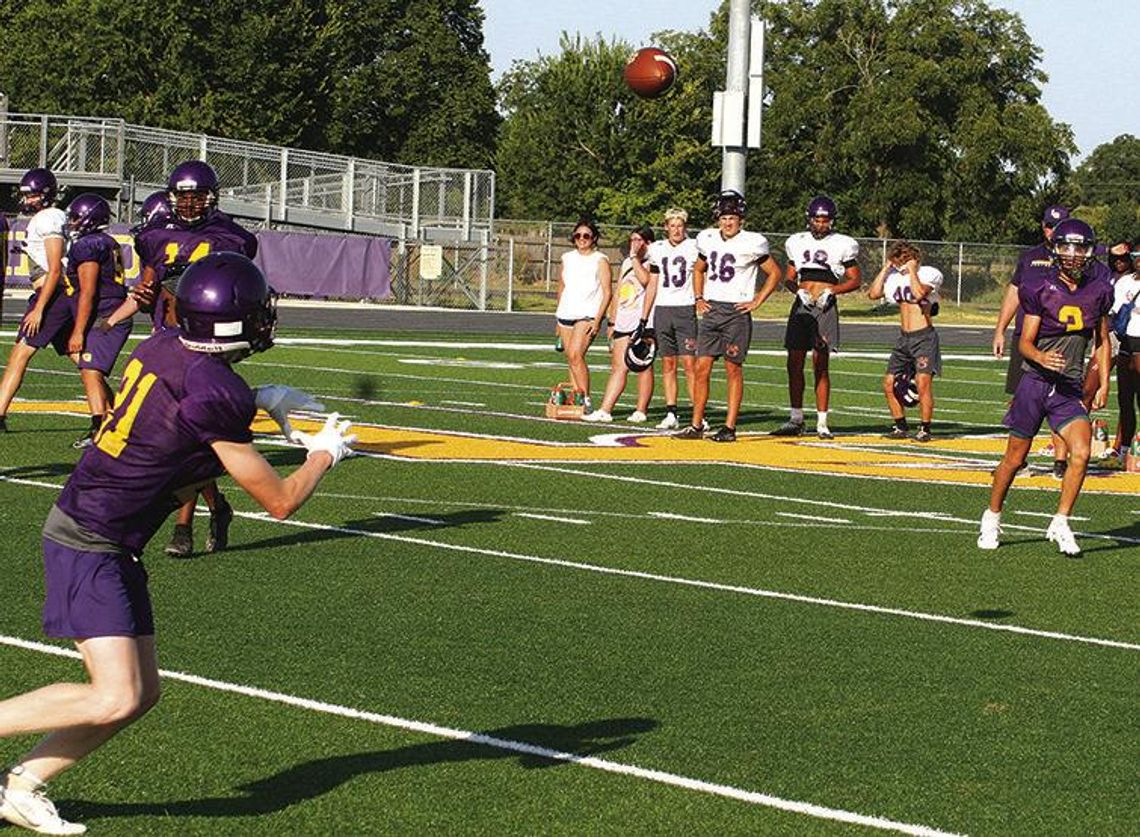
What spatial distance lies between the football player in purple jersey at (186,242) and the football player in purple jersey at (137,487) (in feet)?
15.6

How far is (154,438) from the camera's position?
5.14m

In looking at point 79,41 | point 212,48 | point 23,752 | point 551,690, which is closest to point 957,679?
point 551,690

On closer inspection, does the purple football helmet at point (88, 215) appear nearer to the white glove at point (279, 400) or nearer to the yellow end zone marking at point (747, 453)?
the yellow end zone marking at point (747, 453)

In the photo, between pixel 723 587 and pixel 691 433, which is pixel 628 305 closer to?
pixel 691 433

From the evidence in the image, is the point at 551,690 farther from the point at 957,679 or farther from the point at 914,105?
the point at 914,105

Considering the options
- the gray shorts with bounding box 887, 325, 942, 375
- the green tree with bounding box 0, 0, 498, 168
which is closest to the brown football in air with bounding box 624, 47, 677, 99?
the gray shorts with bounding box 887, 325, 942, 375

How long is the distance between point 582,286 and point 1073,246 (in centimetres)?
719

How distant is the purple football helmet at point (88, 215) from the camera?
13.4 meters

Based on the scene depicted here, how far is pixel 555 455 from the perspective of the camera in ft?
49.4

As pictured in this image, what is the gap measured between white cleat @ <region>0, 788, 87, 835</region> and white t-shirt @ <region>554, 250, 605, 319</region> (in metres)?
12.6

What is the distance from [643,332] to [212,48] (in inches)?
1787

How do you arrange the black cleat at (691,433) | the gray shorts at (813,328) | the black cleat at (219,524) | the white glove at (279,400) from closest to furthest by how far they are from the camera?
the white glove at (279,400), the black cleat at (219,524), the black cleat at (691,433), the gray shorts at (813,328)

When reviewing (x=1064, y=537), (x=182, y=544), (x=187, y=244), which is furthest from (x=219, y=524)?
(x=1064, y=537)

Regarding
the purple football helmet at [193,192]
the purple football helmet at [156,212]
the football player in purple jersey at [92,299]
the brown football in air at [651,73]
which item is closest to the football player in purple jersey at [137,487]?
the purple football helmet at [193,192]
